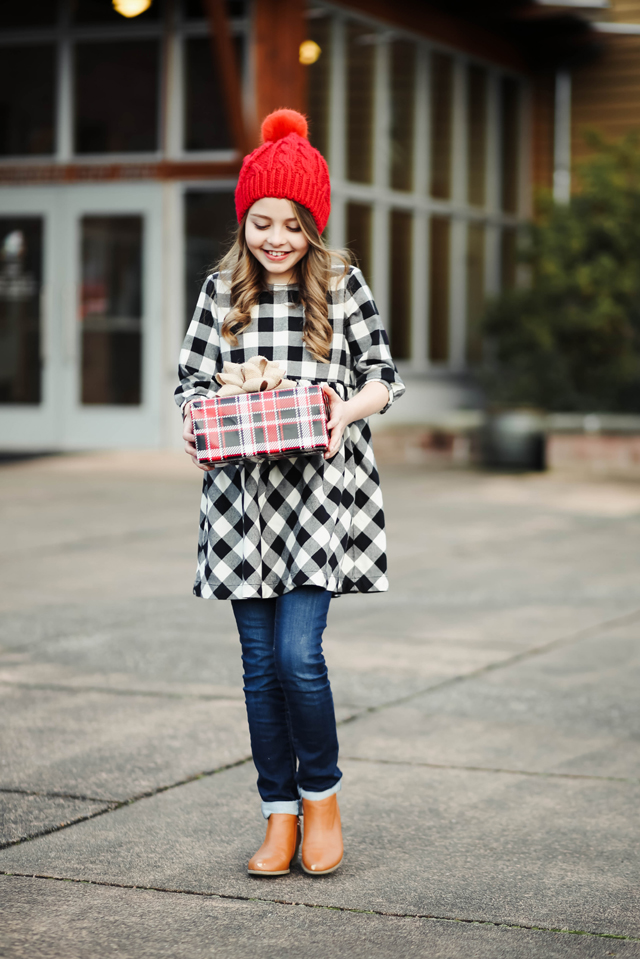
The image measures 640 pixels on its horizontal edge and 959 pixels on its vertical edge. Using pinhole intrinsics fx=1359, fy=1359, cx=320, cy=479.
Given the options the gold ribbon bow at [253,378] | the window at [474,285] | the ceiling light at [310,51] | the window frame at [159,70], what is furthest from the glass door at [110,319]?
the gold ribbon bow at [253,378]

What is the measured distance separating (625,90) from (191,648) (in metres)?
15.2

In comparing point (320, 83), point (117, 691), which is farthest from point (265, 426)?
point (320, 83)

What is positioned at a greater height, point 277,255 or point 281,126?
point 281,126

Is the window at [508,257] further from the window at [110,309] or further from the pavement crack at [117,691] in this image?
the pavement crack at [117,691]

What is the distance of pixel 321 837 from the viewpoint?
325 centimetres

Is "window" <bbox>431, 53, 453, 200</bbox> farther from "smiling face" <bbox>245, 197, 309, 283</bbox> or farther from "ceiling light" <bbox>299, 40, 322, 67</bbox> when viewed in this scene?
"smiling face" <bbox>245, 197, 309, 283</bbox>

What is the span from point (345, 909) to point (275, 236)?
156 cm

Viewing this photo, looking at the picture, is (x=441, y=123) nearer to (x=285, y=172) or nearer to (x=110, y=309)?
(x=110, y=309)

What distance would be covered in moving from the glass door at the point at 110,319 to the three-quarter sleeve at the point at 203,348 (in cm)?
1191

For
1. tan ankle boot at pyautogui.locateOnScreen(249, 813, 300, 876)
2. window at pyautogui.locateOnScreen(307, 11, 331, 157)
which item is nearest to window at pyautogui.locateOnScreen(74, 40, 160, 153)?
window at pyautogui.locateOnScreen(307, 11, 331, 157)

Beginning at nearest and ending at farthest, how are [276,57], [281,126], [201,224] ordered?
[281,126]
[276,57]
[201,224]

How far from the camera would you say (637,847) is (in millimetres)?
3430

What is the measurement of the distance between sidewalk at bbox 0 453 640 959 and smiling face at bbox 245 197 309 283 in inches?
57.5

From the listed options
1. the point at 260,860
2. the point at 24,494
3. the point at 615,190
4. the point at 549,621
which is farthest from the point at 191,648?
the point at 615,190
